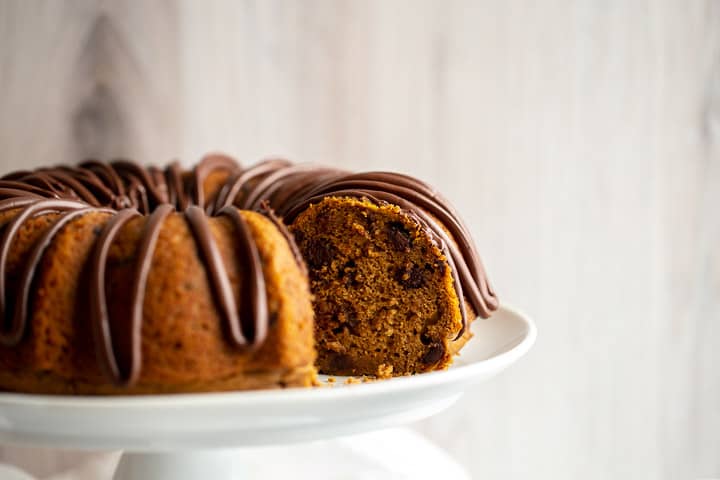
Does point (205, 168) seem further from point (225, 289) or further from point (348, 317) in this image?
point (225, 289)

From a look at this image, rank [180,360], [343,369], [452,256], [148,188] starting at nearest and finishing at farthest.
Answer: [180,360], [452,256], [343,369], [148,188]

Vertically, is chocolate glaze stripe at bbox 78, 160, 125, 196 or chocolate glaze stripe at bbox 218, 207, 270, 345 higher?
chocolate glaze stripe at bbox 78, 160, 125, 196

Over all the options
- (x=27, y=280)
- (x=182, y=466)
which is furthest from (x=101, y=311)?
(x=182, y=466)

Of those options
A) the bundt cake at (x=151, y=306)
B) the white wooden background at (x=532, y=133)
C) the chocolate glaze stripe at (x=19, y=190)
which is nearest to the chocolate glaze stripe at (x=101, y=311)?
the bundt cake at (x=151, y=306)

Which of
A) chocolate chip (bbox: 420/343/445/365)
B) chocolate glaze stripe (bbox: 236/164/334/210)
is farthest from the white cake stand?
chocolate glaze stripe (bbox: 236/164/334/210)

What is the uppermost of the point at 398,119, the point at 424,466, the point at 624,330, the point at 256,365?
the point at 398,119

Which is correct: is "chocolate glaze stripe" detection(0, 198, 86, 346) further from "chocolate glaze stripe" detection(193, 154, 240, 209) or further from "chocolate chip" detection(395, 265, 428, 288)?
"chocolate chip" detection(395, 265, 428, 288)

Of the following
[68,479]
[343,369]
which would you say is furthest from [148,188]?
[68,479]

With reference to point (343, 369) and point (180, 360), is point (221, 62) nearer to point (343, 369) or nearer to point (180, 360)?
point (343, 369)

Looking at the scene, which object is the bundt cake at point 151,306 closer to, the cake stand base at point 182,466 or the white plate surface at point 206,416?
the white plate surface at point 206,416
